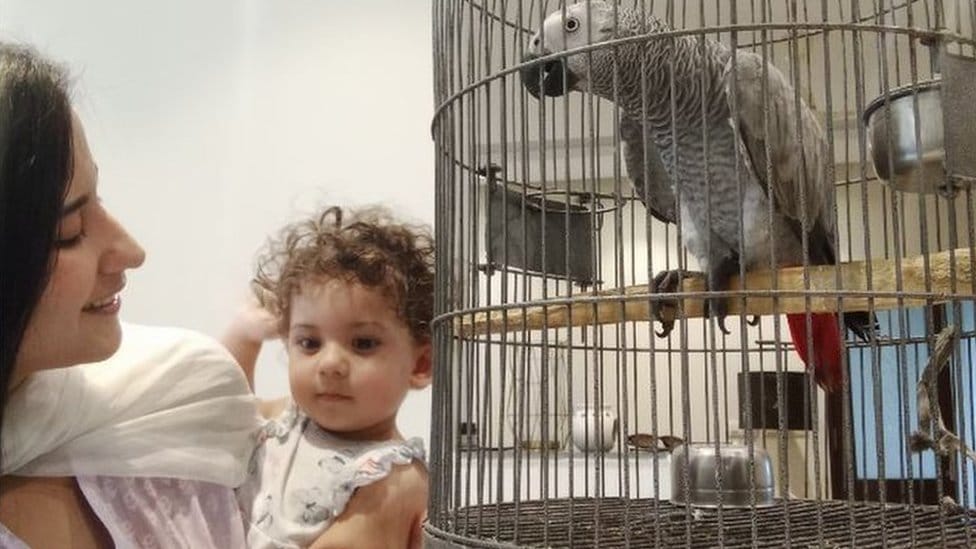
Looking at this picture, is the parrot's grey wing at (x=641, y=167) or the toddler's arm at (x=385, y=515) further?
the parrot's grey wing at (x=641, y=167)

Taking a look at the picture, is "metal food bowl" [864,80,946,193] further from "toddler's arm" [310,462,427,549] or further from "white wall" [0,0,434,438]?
"white wall" [0,0,434,438]

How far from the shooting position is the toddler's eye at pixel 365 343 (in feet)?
2.97

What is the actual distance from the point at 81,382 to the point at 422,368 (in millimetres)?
360

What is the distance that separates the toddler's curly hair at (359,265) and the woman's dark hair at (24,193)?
0.97 feet

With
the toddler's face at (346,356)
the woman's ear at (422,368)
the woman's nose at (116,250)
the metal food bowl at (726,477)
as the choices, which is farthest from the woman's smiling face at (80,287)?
the metal food bowl at (726,477)

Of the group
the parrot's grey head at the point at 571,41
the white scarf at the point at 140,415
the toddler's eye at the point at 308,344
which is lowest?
the white scarf at the point at 140,415

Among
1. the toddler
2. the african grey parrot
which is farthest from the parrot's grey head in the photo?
the toddler

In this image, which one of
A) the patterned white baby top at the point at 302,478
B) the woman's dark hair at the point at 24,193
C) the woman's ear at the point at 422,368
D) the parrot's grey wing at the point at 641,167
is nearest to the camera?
the woman's dark hair at the point at 24,193

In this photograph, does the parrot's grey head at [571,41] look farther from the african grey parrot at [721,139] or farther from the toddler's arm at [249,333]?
the toddler's arm at [249,333]

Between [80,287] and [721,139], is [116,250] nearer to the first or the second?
[80,287]

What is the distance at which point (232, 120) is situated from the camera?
1070 millimetres

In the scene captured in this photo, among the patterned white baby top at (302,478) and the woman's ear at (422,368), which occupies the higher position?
the woman's ear at (422,368)

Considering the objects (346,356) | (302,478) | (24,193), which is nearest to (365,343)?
(346,356)

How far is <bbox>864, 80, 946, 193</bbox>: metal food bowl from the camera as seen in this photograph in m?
A: 0.66
